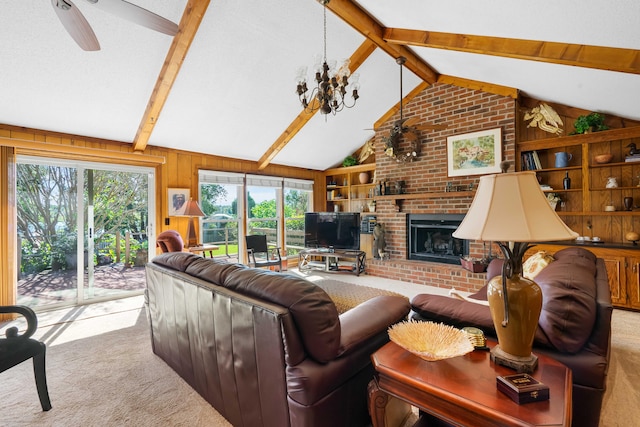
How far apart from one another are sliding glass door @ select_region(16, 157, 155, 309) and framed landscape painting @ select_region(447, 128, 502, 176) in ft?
15.6

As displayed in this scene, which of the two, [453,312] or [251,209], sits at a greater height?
[251,209]

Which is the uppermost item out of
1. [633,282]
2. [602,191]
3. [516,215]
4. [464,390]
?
[602,191]

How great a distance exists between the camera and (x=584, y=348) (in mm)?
1256

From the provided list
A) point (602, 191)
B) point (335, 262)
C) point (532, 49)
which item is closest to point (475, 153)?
point (602, 191)

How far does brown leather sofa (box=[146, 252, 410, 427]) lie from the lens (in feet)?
3.90

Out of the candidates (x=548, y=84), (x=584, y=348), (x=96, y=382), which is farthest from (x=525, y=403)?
(x=548, y=84)

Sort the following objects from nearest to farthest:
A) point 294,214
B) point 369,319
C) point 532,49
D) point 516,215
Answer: point 516,215 → point 369,319 → point 532,49 → point 294,214

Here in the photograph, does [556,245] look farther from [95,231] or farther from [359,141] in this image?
[95,231]

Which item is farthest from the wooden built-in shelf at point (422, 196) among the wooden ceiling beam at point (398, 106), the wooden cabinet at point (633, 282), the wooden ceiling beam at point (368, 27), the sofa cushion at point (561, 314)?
the sofa cushion at point (561, 314)

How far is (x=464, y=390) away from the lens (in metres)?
0.98

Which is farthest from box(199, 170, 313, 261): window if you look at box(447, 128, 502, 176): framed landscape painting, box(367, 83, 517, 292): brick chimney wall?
box(447, 128, 502, 176): framed landscape painting

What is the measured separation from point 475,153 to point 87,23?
4.69 metres

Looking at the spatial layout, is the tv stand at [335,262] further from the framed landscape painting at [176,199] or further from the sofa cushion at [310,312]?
the sofa cushion at [310,312]

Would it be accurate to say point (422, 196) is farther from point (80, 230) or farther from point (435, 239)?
point (80, 230)
